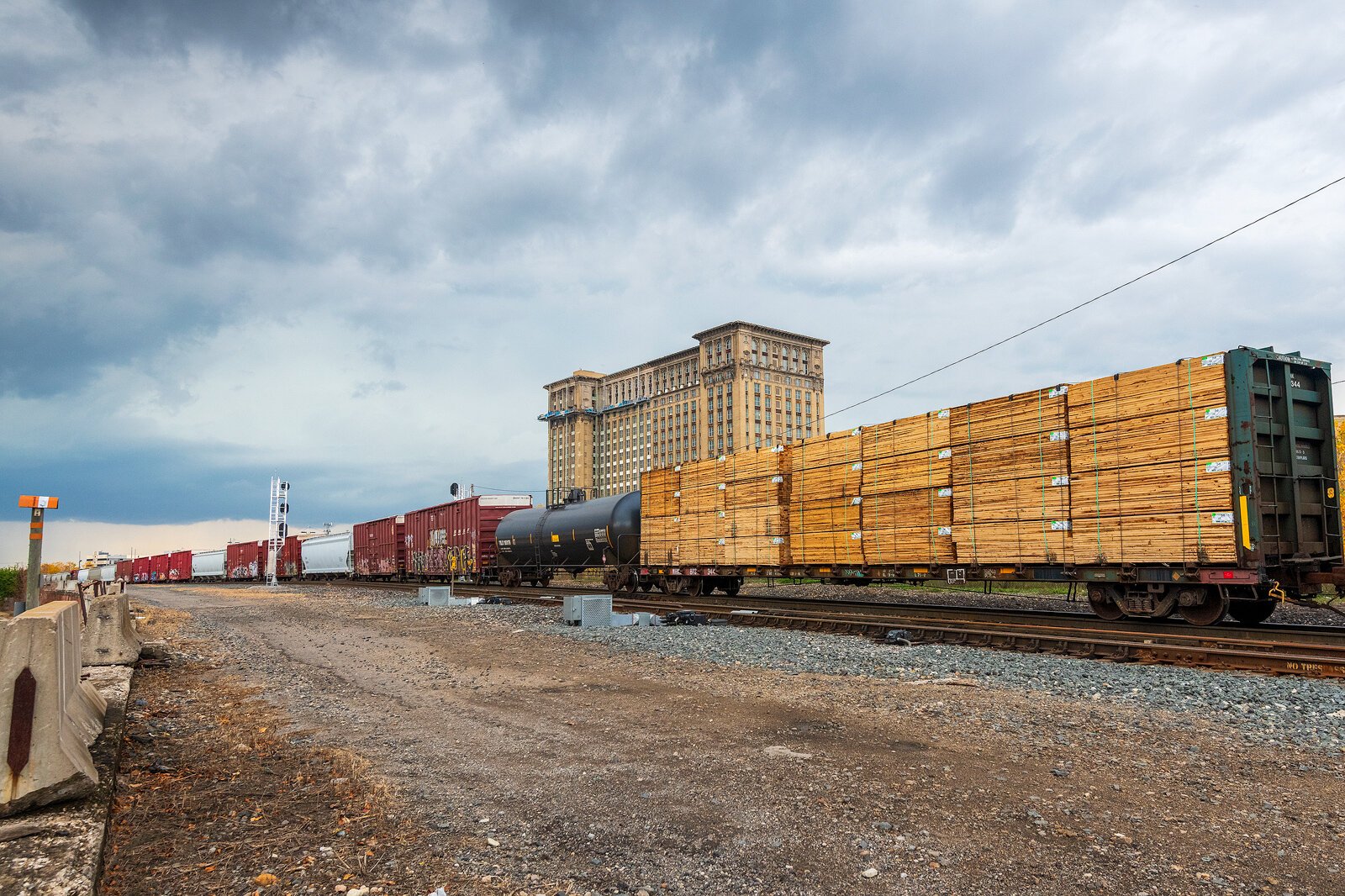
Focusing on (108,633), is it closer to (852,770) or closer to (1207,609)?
(852,770)

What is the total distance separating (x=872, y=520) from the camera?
1850cm

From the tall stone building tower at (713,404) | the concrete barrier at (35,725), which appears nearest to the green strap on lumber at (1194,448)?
the concrete barrier at (35,725)

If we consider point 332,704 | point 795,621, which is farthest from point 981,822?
point 795,621

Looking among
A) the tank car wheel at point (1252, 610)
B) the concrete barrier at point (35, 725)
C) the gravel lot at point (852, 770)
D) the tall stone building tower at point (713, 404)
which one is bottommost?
the gravel lot at point (852, 770)

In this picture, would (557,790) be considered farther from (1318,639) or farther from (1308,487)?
(1308,487)

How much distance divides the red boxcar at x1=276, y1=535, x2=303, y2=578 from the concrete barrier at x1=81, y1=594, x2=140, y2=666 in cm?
5187

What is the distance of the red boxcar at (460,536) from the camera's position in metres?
35.6

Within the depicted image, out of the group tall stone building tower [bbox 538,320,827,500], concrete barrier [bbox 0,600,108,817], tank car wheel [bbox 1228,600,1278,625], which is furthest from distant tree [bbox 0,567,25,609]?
tall stone building tower [bbox 538,320,827,500]

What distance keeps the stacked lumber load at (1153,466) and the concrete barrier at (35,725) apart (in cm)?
1412

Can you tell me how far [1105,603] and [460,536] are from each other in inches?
1126

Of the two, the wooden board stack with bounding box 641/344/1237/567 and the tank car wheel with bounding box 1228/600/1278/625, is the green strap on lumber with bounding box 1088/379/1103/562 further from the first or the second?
the tank car wheel with bounding box 1228/600/1278/625

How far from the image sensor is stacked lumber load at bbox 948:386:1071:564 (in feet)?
Result: 48.5

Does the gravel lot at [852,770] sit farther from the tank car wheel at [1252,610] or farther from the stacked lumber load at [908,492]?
the stacked lumber load at [908,492]

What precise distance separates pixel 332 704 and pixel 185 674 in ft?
13.7
